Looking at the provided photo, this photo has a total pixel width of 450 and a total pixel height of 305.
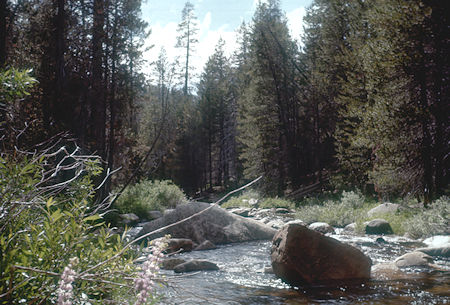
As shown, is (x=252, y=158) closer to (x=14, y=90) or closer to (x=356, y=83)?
(x=356, y=83)

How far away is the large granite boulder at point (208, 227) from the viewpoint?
10.1 meters

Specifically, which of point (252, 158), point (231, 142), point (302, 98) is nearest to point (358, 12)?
point (302, 98)

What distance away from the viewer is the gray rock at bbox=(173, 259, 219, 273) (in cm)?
678

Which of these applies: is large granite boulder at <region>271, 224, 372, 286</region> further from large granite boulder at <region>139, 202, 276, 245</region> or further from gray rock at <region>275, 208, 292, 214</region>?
gray rock at <region>275, 208, 292, 214</region>

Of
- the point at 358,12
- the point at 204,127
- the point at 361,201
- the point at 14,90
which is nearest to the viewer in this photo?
the point at 14,90

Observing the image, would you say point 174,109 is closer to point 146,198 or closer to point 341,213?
point 341,213

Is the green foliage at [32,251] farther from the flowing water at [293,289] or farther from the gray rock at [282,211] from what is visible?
the gray rock at [282,211]

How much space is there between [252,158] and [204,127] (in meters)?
14.9

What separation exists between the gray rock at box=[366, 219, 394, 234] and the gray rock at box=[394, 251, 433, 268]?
3.87 metres

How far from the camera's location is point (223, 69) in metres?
42.1

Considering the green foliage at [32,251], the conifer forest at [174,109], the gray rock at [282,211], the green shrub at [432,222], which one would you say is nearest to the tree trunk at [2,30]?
the conifer forest at [174,109]

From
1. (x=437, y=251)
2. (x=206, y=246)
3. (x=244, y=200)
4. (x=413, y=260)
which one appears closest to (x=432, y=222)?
(x=437, y=251)

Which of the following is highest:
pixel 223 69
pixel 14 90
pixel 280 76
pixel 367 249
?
pixel 223 69

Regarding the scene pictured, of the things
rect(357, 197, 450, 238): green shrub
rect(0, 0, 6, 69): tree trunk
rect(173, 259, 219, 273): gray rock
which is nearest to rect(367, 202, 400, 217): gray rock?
rect(357, 197, 450, 238): green shrub
